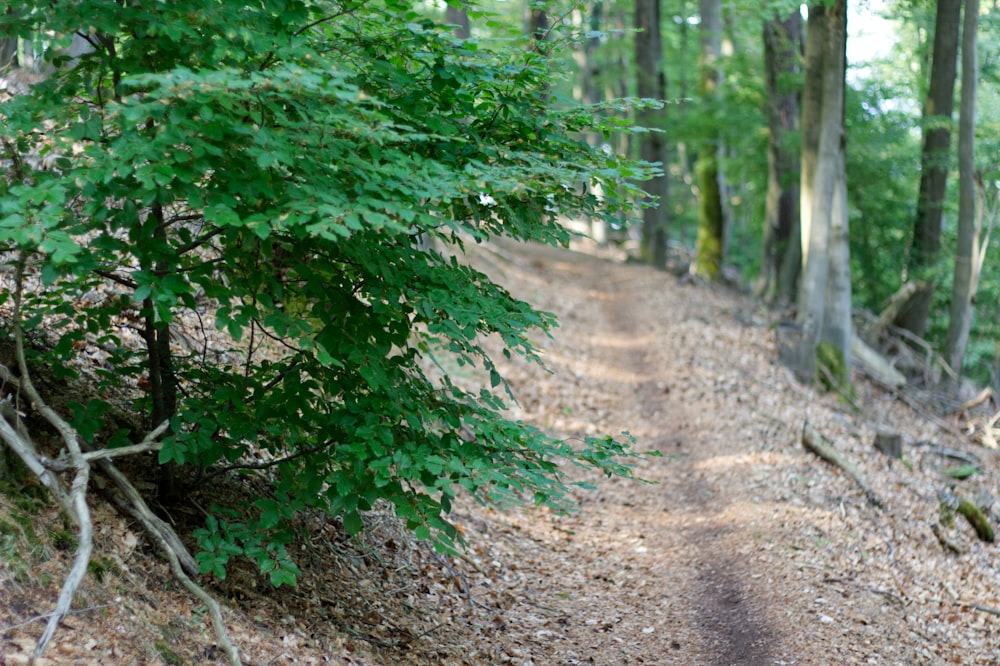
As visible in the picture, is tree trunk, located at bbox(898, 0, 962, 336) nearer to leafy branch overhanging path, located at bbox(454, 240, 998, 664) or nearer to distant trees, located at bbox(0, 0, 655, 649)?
leafy branch overhanging path, located at bbox(454, 240, 998, 664)

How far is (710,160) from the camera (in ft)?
66.3

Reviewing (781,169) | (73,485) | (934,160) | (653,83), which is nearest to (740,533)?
(73,485)

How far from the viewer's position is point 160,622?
399 cm

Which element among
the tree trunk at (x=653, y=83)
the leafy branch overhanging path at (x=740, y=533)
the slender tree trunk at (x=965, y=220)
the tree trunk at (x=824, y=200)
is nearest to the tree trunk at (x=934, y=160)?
the slender tree trunk at (x=965, y=220)

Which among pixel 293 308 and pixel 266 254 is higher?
pixel 266 254

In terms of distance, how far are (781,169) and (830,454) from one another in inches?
382

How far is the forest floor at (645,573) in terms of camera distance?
4152 millimetres

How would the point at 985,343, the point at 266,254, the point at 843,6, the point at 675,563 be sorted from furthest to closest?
the point at 985,343 → the point at 843,6 → the point at 675,563 → the point at 266,254

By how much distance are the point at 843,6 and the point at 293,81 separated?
11.3 metres

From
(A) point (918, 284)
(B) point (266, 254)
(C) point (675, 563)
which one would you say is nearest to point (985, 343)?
(A) point (918, 284)

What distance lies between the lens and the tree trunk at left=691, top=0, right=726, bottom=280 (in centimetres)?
1934

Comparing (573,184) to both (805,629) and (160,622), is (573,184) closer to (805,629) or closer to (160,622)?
(160,622)

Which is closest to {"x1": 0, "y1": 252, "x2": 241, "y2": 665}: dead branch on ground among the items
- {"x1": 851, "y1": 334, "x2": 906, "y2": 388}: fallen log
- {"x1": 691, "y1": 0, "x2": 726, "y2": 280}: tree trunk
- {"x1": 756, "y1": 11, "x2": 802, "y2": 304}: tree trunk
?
{"x1": 851, "y1": 334, "x2": 906, "y2": 388}: fallen log

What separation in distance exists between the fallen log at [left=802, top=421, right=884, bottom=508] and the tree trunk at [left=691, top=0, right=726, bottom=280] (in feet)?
34.5
